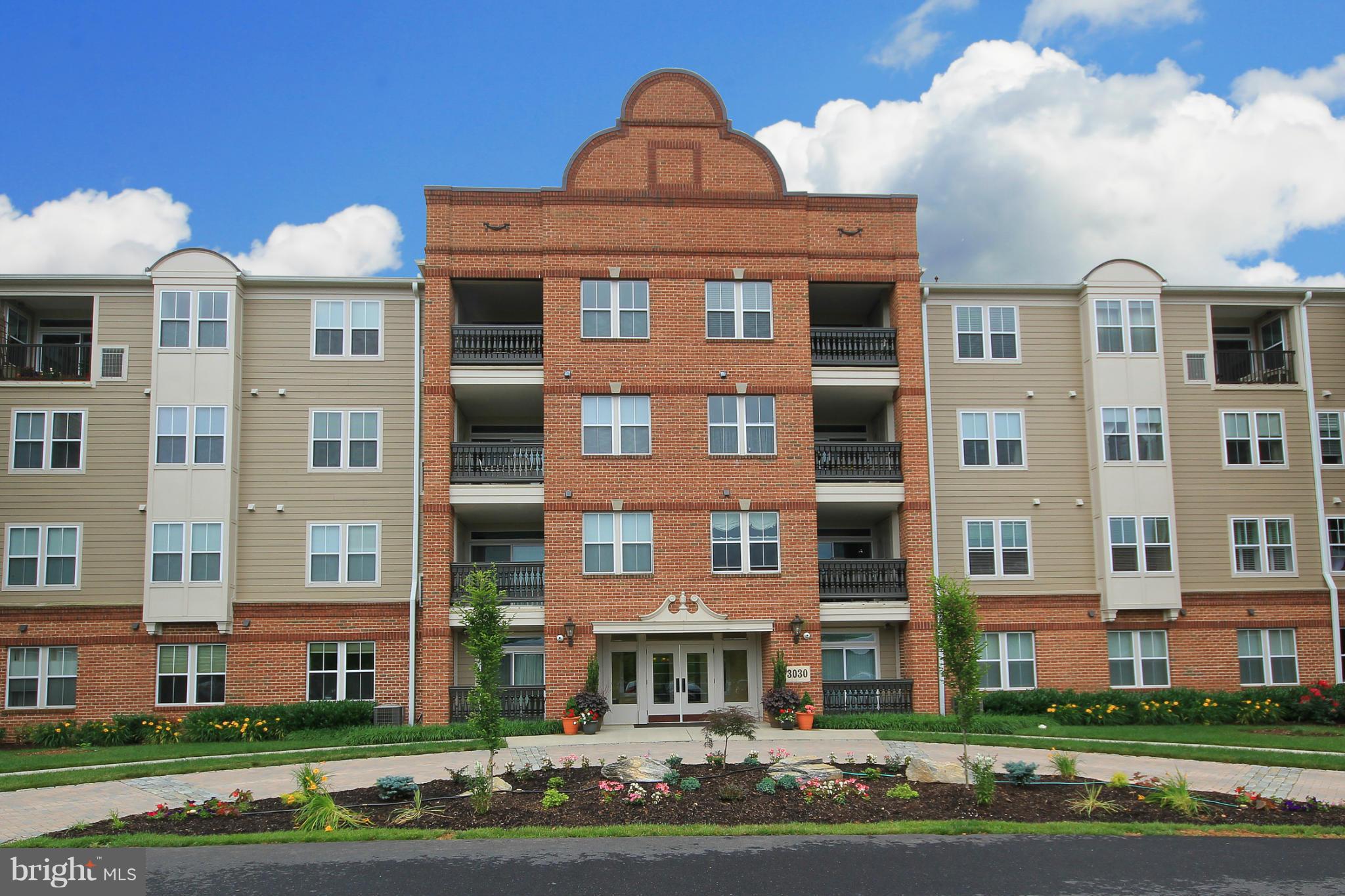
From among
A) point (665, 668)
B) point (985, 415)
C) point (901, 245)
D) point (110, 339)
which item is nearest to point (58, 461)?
point (110, 339)

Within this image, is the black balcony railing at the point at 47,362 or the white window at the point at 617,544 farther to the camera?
the black balcony railing at the point at 47,362

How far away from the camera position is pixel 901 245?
2605 centimetres

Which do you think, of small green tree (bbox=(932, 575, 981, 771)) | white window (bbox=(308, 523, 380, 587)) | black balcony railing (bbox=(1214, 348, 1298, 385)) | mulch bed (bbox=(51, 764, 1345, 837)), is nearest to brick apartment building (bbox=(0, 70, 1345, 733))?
white window (bbox=(308, 523, 380, 587))

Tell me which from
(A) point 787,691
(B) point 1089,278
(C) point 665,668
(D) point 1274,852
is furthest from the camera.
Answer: (B) point 1089,278

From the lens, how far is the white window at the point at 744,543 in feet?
80.7

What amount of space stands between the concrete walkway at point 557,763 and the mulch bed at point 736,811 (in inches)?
51.6

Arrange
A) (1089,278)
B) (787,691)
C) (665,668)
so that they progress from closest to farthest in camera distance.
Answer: (787,691) < (665,668) < (1089,278)

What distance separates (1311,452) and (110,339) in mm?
31270

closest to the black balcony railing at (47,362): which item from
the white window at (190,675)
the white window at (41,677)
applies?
the white window at (41,677)

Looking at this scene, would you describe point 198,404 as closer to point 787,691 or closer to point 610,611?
point 610,611

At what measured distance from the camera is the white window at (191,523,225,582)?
78.6 ft

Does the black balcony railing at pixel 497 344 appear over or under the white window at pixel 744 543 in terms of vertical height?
over

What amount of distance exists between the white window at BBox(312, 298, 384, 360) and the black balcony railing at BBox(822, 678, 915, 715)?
14097 mm

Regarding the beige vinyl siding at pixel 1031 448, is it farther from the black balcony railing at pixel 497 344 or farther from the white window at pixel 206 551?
the white window at pixel 206 551
